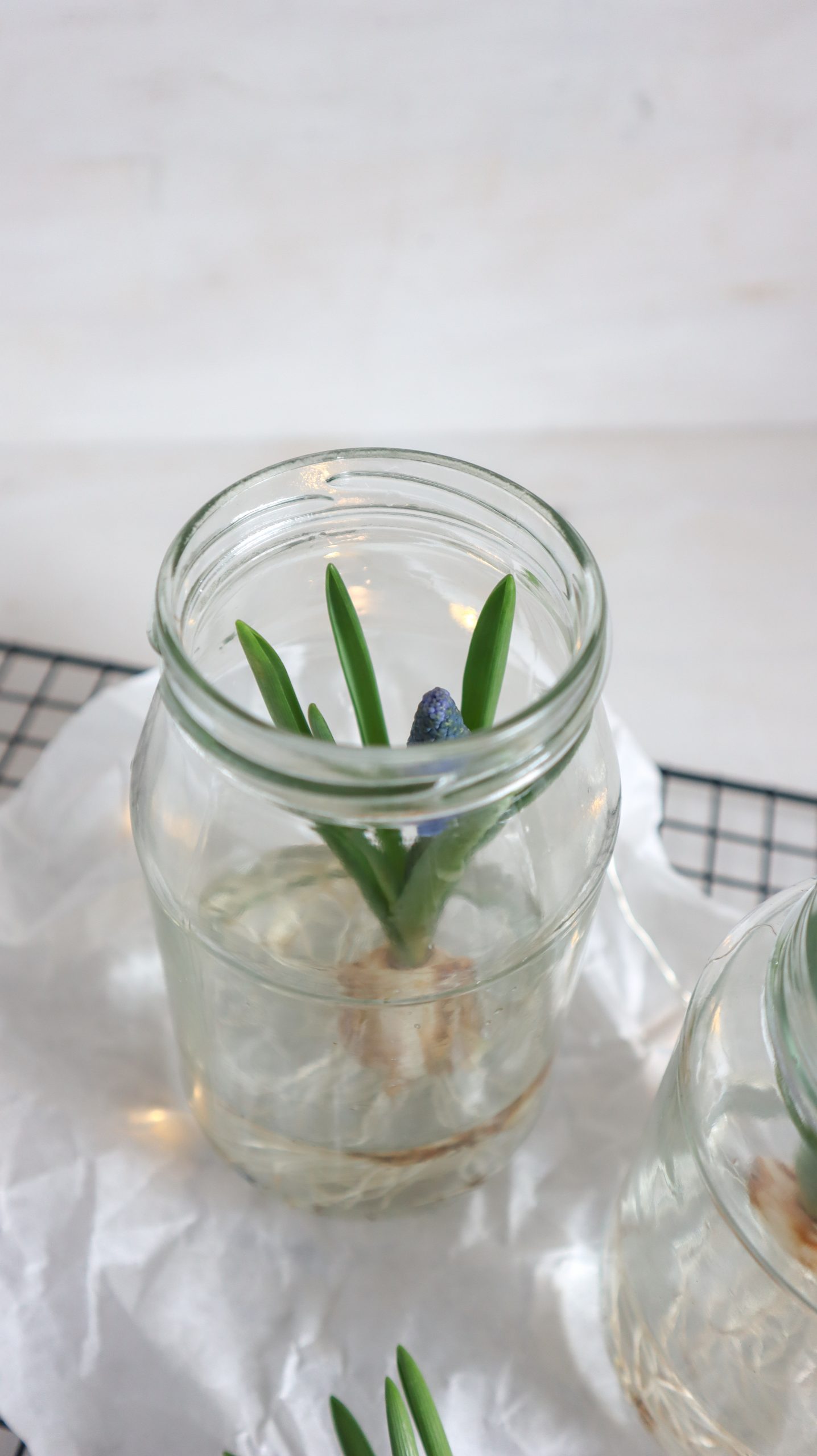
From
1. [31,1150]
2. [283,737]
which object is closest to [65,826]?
[31,1150]

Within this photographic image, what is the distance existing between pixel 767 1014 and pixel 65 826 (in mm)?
257

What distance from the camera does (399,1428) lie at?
0.27 m

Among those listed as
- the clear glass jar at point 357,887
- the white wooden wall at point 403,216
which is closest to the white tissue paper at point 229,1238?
the clear glass jar at point 357,887

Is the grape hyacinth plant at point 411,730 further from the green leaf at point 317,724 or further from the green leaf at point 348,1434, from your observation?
the green leaf at point 348,1434

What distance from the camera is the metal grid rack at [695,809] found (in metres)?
0.50

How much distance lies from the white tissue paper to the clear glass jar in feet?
0.06

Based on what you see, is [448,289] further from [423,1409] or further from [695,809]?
[423,1409]

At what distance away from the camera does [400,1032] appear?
12.1 inches

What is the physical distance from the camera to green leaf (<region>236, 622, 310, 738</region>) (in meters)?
0.28

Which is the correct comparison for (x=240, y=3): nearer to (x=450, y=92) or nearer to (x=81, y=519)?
(x=450, y=92)

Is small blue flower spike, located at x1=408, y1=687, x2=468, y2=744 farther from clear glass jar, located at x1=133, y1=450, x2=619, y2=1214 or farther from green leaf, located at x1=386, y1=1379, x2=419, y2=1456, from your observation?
green leaf, located at x1=386, y1=1379, x2=419, y2=1456

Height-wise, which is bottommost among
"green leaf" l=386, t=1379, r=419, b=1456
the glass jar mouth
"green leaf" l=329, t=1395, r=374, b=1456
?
"green leaf" l=329, t=1395, r=374, b=1456

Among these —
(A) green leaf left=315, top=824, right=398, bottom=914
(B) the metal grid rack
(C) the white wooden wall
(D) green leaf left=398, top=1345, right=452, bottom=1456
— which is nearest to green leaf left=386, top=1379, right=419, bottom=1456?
(D) green leaf left=398, top=1345, right=452, bottom=1456

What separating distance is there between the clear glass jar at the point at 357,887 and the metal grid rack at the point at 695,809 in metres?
0.17
